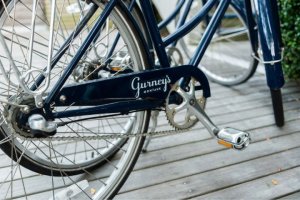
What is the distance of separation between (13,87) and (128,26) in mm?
419

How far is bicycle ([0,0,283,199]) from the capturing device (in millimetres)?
1066

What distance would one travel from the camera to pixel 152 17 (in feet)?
4.10

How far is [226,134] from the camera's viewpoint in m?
1.42

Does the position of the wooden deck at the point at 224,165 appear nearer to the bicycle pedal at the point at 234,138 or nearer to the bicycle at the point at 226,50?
the bicycle pedal at the point at 234,138

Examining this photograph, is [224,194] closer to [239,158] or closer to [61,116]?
[239,158]

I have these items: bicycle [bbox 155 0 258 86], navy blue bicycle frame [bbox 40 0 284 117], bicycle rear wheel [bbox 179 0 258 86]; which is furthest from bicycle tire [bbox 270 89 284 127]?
bicycle rear wheel [bbox 179 0 258 86]

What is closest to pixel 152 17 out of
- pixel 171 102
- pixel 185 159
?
pixel 171 102

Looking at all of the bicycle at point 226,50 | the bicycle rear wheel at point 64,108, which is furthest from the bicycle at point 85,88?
the bicycle at point 226,50

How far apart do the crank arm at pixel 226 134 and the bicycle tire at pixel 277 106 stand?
55cm

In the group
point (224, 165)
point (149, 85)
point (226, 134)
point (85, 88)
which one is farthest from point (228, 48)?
point (85, 88)

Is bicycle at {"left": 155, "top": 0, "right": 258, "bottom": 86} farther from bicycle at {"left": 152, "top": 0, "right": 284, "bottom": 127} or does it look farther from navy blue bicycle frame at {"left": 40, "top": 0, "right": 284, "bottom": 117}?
navy blue bicycle frame at {"left": 40, "top": 0, "right": 284, "bottom": 117}

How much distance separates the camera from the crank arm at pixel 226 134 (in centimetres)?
139

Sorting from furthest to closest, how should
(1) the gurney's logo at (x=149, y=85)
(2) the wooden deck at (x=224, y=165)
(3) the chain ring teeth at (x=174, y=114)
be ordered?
(2) the wooden deck at (x=224, y=165), (3) the chain ring teeth at (x=174, y=114), (1) the gurney's logo at (x=149, y=85)

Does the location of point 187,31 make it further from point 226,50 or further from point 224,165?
point 226,50
